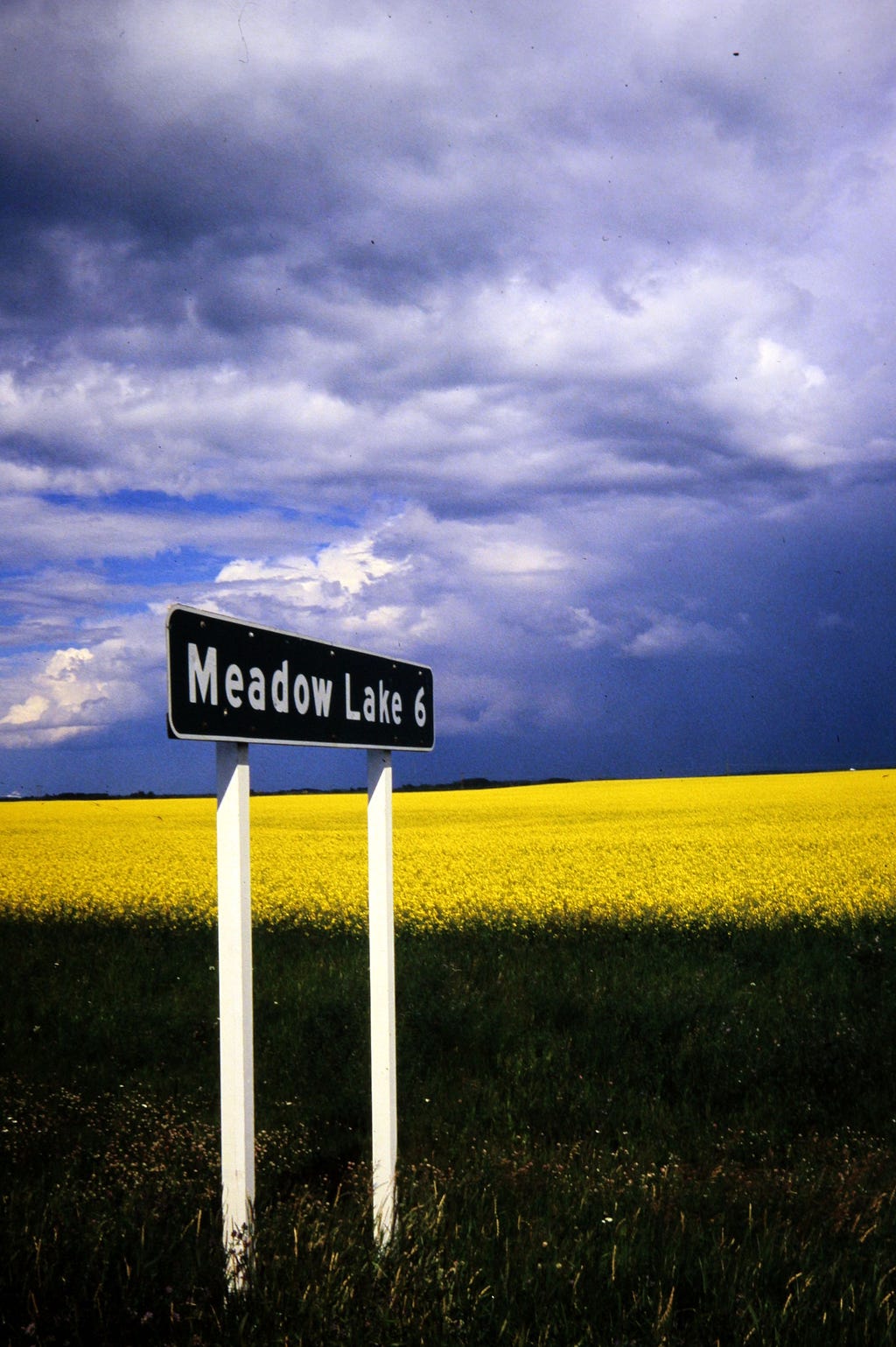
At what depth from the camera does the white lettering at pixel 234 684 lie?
299cm

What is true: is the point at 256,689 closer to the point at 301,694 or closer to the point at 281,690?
the point at 281,690

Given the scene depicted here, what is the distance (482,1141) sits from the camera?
5.05 metres

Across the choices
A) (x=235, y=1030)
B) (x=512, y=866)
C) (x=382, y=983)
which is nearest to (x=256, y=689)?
(x=235, y=1030)

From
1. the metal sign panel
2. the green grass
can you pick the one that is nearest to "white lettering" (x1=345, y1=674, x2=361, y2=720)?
the metal sign panel

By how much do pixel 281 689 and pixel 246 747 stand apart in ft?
0.95

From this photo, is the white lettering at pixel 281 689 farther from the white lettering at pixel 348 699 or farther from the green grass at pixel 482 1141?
the green grass at pixel 482 1141

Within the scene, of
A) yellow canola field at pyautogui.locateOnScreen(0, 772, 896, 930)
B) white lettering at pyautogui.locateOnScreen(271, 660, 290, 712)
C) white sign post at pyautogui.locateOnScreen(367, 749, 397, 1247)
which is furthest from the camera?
yellow canola field at pyautogui.locateOnScreen(0, 772, 896, 930)

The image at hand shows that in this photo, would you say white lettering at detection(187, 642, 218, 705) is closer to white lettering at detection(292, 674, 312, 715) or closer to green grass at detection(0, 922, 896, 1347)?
white lettering at detection(292, 674, 312, 715)

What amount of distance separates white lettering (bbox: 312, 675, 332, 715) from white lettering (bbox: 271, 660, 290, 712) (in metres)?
0.19

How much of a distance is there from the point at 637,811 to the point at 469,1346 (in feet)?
78.1

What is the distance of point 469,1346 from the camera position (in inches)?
105

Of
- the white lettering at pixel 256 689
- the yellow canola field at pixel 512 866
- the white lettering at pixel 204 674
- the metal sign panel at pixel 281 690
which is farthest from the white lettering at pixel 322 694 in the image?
the yellow canola field at pixel 512 866

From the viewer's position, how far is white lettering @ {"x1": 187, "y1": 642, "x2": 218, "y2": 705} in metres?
2.81

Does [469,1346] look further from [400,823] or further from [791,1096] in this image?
[400,823]
